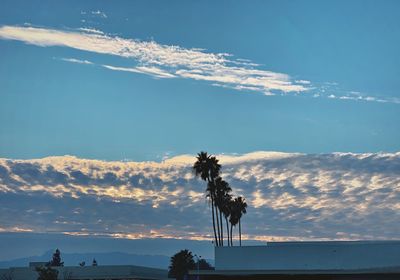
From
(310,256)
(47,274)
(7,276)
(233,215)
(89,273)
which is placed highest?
(233,215)

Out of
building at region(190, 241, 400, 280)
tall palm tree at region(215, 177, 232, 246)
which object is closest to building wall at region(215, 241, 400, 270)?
building at region(190, 241, 400, 280)

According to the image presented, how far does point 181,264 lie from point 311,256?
84.8 meters

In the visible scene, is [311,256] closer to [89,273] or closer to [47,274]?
[47,274]

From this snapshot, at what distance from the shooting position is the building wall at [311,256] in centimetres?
6969

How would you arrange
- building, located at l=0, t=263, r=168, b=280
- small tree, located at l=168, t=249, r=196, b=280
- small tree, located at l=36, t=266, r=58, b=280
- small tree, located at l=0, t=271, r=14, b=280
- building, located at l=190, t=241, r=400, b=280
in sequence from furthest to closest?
1. small tree, located at l=168, t=249, r=196, b=280
2. small tree, located at l=0, t=271, r=14, b=280
3. building, located at l=0, t=263, r=168, b=280
4. small tree, located at l=36, t=266, r=58, b=280
5. building, located at l=190, t=241, r=400, b=280

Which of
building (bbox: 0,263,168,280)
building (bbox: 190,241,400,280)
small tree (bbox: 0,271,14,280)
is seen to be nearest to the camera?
building (bbox: 190,241,400,280)

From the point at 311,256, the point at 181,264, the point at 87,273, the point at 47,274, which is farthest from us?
the point at 181,264

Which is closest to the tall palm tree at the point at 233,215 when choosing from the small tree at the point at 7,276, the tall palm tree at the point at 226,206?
→ the tall palm tree at the point at 226,206

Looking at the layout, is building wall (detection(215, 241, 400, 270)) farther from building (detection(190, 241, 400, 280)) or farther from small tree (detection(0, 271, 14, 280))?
small tree (detection(0, 271, 14, 280))

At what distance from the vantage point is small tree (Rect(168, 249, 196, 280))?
154 meters

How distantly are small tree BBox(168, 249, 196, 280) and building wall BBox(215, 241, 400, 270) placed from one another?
78.2 m

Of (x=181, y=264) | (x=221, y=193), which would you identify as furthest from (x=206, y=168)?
(x=181, y=264)

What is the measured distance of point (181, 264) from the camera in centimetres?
15575

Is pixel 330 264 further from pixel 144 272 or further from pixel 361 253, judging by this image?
pixel 144 272
